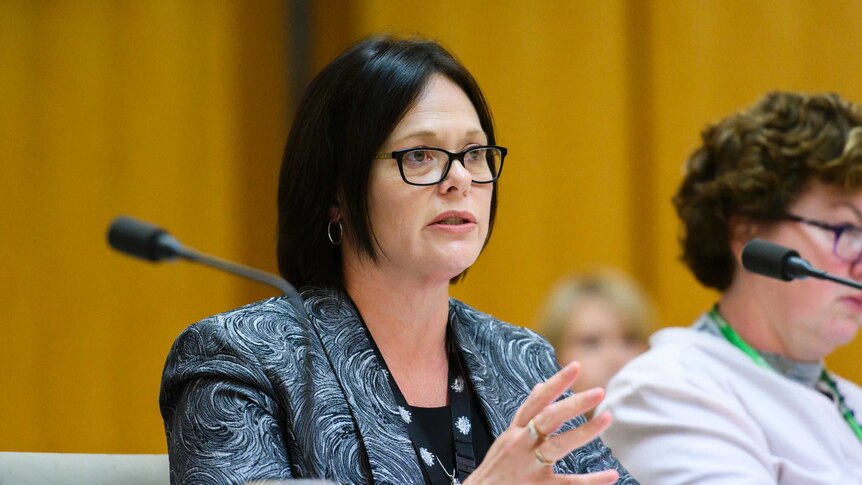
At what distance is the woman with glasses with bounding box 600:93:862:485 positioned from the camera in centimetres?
221

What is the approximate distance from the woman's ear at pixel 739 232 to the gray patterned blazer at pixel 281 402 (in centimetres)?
86

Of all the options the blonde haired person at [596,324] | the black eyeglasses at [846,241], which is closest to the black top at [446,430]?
the black eyeglasses at [846,241]

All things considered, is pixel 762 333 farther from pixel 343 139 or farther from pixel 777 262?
pixel 343 139

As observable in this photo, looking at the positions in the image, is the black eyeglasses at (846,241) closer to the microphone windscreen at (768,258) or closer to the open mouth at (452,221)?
the microphone windscreen at (768,258)

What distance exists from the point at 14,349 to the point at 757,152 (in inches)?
104

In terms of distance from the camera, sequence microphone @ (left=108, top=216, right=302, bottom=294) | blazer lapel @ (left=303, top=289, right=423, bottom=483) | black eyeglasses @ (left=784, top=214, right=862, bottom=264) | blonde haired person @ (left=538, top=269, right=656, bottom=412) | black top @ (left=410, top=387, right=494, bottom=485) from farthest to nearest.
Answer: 1. blonde haired person @ (left=538, top=269, right=656, bottom=412)
2. black eyeglasses @ (left=784, top=214, right=862, bottom=264)
3. black top @ (left=410, top=387, right=494, bottom=485)
4. blazer lapel @ (left=303, top=289, right=423, bottom=483)
5. microphone @ (left=108, top=216, right=302, bottom=294)

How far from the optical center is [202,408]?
162 centimetres

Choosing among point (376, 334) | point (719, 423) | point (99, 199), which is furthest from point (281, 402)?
point (99, 199)

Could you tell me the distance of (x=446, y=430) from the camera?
185cm

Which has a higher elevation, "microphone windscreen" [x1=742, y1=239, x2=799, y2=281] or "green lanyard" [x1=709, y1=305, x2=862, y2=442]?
"microphone windscreen" [x1=742, y1=239, x2=799, y2=281]

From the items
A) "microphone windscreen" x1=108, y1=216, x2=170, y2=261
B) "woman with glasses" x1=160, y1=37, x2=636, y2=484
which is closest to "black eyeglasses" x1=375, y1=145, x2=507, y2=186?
"woman with glasses" x1=160, y1=37, x2=636, y2=484

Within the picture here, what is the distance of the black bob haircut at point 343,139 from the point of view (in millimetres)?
1866

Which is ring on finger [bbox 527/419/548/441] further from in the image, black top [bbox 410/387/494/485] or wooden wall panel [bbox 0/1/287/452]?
wooden wall panel [bbox 0/1/287/452]

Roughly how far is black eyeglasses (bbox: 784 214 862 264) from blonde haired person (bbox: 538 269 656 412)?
1.07 meters
